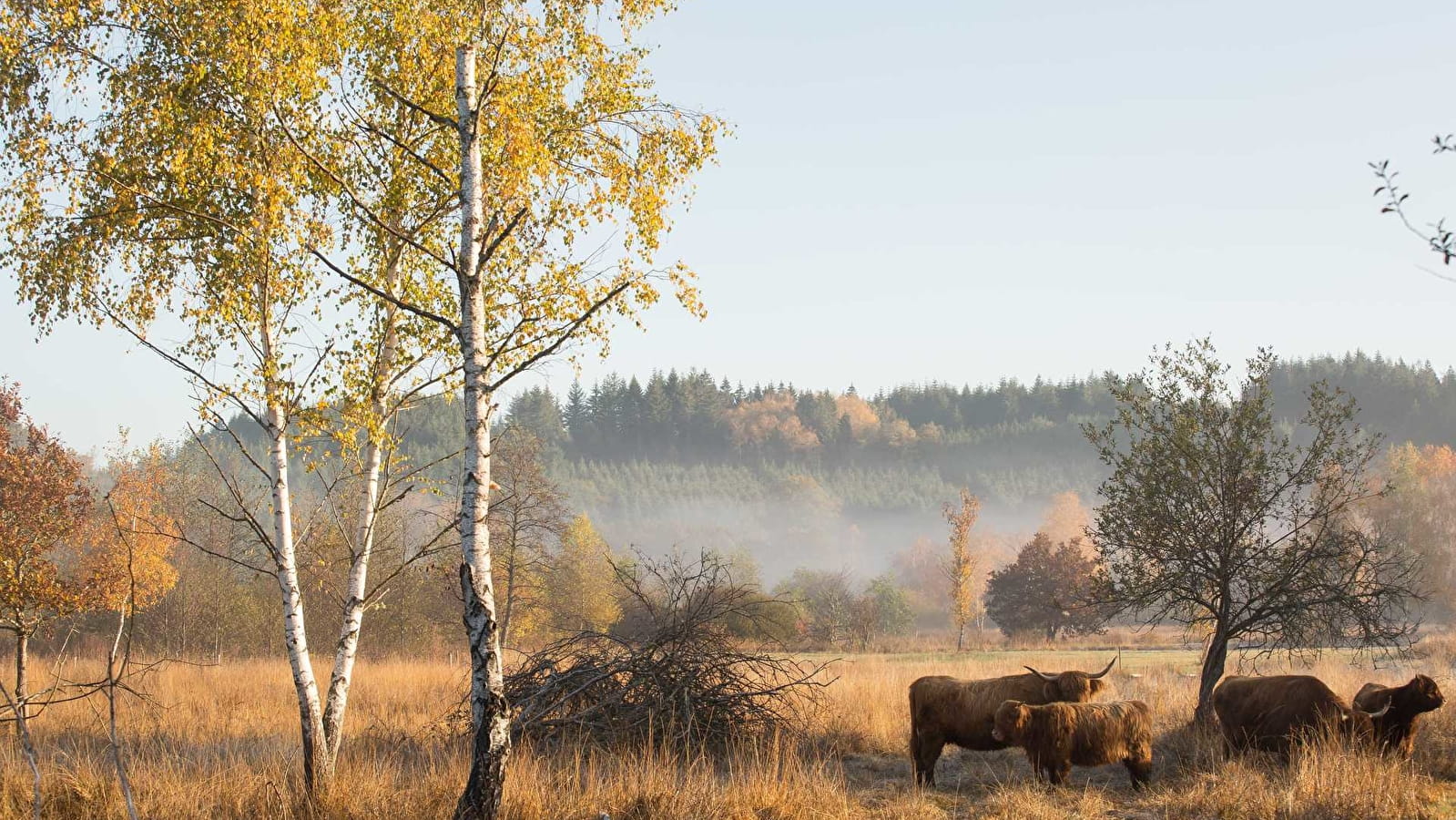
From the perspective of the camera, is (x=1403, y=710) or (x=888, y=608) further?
(x=888, y=608)

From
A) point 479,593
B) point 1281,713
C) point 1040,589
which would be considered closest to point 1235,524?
point 1281,713

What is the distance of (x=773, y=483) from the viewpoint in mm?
168000

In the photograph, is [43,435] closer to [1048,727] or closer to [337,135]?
[337,135]

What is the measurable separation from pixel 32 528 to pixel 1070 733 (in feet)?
66.2

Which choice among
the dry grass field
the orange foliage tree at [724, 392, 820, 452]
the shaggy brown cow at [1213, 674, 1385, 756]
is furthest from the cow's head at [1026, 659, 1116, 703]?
the orange foliage tree at [724, 392, 820, 452]

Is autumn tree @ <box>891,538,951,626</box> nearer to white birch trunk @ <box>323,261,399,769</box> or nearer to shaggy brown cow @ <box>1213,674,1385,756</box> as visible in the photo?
shaggy brown cow @ <box>1213,674,1385,756</box>

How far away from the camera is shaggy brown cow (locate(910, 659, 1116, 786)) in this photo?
11.0 meters

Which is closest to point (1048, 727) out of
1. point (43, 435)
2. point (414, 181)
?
point (414, 181)

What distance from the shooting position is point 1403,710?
11258 millimetres

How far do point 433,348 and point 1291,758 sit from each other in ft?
34.3

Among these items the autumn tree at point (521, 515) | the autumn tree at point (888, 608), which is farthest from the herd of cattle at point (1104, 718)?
the autumn tree at point (888, 608)

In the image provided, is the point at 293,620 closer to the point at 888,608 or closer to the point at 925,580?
the point at 888,608

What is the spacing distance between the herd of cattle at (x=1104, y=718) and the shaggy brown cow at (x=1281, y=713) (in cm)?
1

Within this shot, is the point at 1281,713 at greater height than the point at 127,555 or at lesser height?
lesser
